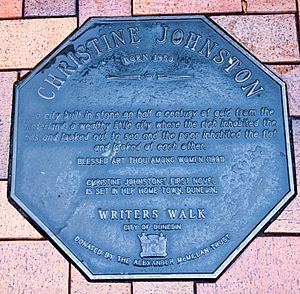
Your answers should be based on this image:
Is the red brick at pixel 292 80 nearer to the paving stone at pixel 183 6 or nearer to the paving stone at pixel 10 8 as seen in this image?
the paving stone at pixel 183 6

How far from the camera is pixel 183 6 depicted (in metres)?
1.88

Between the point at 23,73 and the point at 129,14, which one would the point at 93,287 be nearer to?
the point at 23,73

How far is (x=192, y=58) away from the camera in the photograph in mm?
1792

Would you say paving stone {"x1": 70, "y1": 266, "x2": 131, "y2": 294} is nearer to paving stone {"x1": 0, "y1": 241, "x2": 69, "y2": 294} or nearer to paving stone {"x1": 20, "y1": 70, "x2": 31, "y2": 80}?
paving stone {"x1": 0, "y1": 241, "x2": 69, "y2": 294}

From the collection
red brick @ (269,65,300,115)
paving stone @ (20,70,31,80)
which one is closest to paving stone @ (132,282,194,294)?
red brick @ (269,65,300,115)

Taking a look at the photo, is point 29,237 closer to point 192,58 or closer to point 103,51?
point 103,51

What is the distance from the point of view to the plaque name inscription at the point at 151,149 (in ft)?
5.31

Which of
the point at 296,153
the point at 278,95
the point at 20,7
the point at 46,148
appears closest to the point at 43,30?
the point at 20,7

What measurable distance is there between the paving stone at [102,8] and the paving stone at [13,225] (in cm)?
68

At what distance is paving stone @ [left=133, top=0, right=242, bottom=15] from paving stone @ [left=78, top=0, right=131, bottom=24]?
0.11 feet

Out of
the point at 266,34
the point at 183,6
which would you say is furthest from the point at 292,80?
the point at 183,6

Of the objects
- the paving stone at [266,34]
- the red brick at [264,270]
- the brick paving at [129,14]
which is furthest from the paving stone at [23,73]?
the red brick at [264,270]

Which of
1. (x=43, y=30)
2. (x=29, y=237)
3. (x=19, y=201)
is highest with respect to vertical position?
(x=43, y=30)

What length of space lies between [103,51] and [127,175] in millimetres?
435
